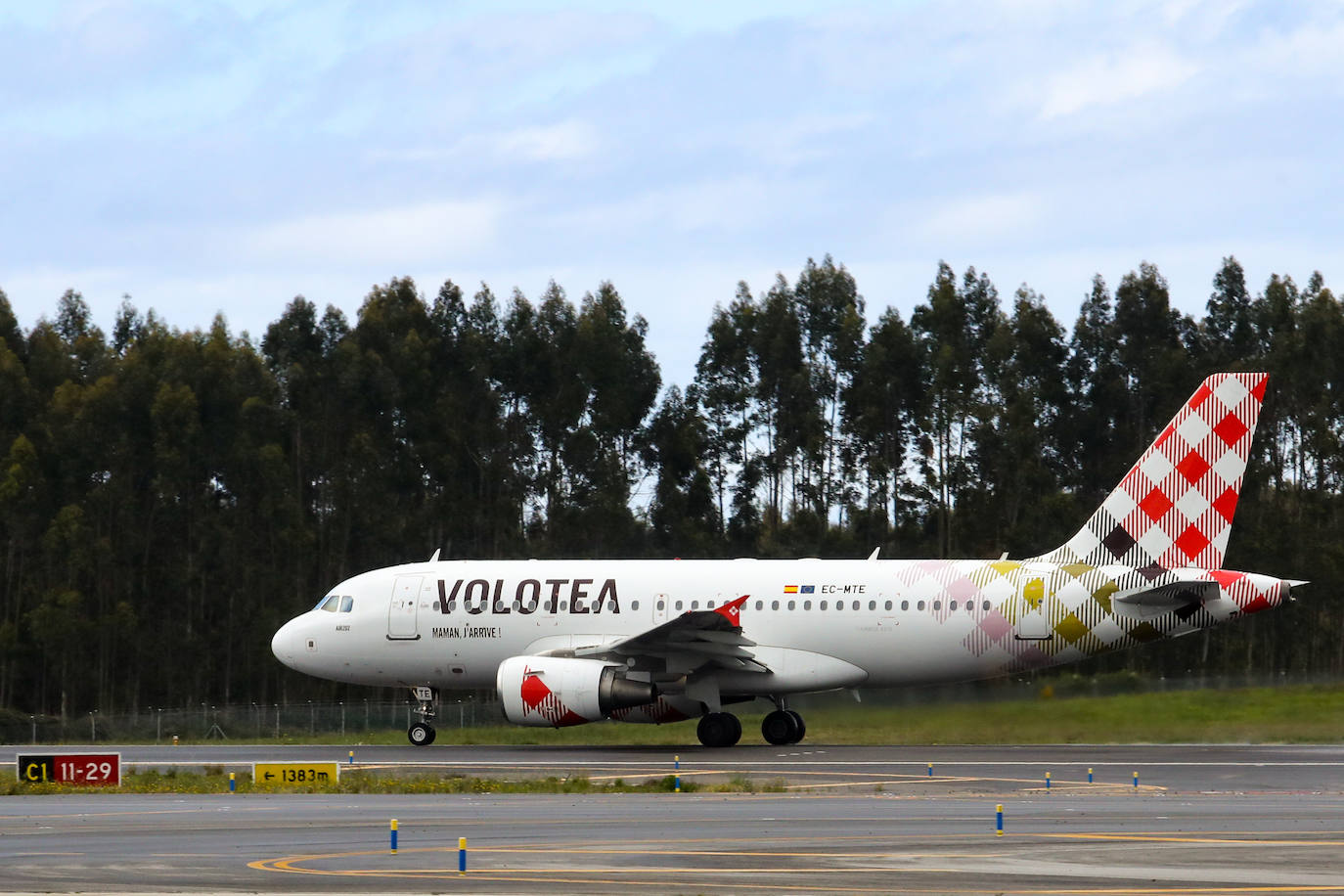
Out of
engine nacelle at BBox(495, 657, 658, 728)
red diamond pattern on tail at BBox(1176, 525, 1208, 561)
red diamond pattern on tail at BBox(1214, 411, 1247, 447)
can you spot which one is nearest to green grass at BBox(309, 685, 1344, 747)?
engine nacelle at BBox(495, 657, 658, 728)

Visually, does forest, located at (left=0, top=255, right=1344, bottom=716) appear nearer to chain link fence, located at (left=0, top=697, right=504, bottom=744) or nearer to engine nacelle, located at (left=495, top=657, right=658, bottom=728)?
chain link fence, located at (left=0, top=697, right=504, bottom=744)


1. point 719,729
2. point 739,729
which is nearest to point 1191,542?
point 739,729

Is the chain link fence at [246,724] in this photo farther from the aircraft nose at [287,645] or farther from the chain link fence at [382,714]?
the aircraft nose at [287,645]

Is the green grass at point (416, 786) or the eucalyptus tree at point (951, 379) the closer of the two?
the green grass at point (416, 786)

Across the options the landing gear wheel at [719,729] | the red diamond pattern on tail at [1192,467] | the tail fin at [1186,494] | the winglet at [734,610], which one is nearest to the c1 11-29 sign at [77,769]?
the winglet at [734,610]

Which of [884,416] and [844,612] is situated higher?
[884,416]

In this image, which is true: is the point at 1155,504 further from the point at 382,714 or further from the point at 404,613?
the point at 382,714

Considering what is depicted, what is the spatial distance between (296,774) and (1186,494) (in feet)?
54.5

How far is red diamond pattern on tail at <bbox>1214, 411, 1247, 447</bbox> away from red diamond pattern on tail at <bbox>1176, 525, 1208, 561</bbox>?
1756 mm

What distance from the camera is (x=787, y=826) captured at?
18078 millimetres

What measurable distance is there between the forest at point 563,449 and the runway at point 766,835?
34434 millimetres

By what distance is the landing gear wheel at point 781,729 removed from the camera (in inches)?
1265

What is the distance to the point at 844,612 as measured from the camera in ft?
104

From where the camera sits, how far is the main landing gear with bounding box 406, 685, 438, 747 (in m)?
33.8
